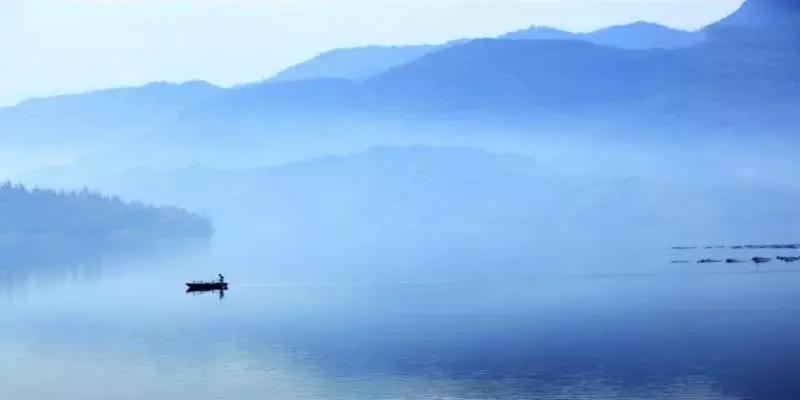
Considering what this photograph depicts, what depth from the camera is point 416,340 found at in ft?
196

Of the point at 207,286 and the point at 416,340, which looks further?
the point at 207,286

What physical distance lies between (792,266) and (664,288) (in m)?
31.2

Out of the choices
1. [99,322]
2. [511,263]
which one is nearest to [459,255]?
[511,263]

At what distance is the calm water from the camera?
1769 inches

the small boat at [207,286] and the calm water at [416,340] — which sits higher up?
the small boat at [207,286]

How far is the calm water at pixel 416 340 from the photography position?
44.9 meters

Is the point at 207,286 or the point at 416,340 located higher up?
the point at 207,286

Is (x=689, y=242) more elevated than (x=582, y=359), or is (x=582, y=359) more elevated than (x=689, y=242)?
(x=689, y=242)

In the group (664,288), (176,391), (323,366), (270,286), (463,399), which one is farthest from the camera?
(270,286)

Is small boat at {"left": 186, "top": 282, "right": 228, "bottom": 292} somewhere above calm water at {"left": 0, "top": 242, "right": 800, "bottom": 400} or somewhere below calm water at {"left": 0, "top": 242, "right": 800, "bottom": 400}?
above

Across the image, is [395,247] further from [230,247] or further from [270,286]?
[270,286]

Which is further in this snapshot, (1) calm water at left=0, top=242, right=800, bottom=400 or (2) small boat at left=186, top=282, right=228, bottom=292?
(2) small boat at left=186, top=282, right=228, bottom=292

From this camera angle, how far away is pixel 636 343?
184ft

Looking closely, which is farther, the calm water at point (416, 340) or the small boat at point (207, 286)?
the small boat at point (207, 286)
